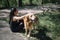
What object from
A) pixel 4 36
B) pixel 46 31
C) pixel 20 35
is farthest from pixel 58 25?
pixel 4 36

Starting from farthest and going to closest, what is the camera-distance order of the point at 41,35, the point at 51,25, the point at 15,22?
the point at 51,25 → the point at 15,22 → the point at 41,35

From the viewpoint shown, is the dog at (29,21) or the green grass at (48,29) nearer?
the dog at (29,21)


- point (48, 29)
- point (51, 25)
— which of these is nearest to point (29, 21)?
point (48, 29)

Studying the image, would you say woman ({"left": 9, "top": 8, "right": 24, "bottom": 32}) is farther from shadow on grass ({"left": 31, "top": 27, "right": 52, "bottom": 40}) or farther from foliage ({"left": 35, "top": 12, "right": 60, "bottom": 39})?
foliage ({"left": 35, "top": 12, "right": 60, "bottom": 39})

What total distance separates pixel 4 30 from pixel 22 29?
78cm

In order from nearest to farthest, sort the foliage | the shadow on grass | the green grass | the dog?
the dog → the shadow on grass → the green grass → the foliage

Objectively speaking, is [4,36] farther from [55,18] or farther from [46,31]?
[55,18]

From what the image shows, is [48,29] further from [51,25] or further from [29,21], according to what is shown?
[29,21]

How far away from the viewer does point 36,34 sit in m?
7.60

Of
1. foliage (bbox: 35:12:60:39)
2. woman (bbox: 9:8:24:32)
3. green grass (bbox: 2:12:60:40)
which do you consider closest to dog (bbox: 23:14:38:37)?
green grass (bbox: 2:12:60:40)

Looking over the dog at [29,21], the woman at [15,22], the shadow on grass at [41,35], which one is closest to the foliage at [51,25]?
the shadow on grass at [41,35]

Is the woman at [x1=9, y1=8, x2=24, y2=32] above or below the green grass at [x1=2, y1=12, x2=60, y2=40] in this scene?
above

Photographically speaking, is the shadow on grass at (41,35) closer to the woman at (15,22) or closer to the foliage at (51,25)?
the foliage at (51,25)

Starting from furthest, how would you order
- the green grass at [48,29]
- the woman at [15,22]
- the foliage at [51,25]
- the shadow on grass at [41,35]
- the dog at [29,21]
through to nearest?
1. the woman at [15,22]
2. the foliage at [51,25]
3. the green grass at [48,29]
4. the shadow on grass at [41,35]
5. the dog at [29,21]
